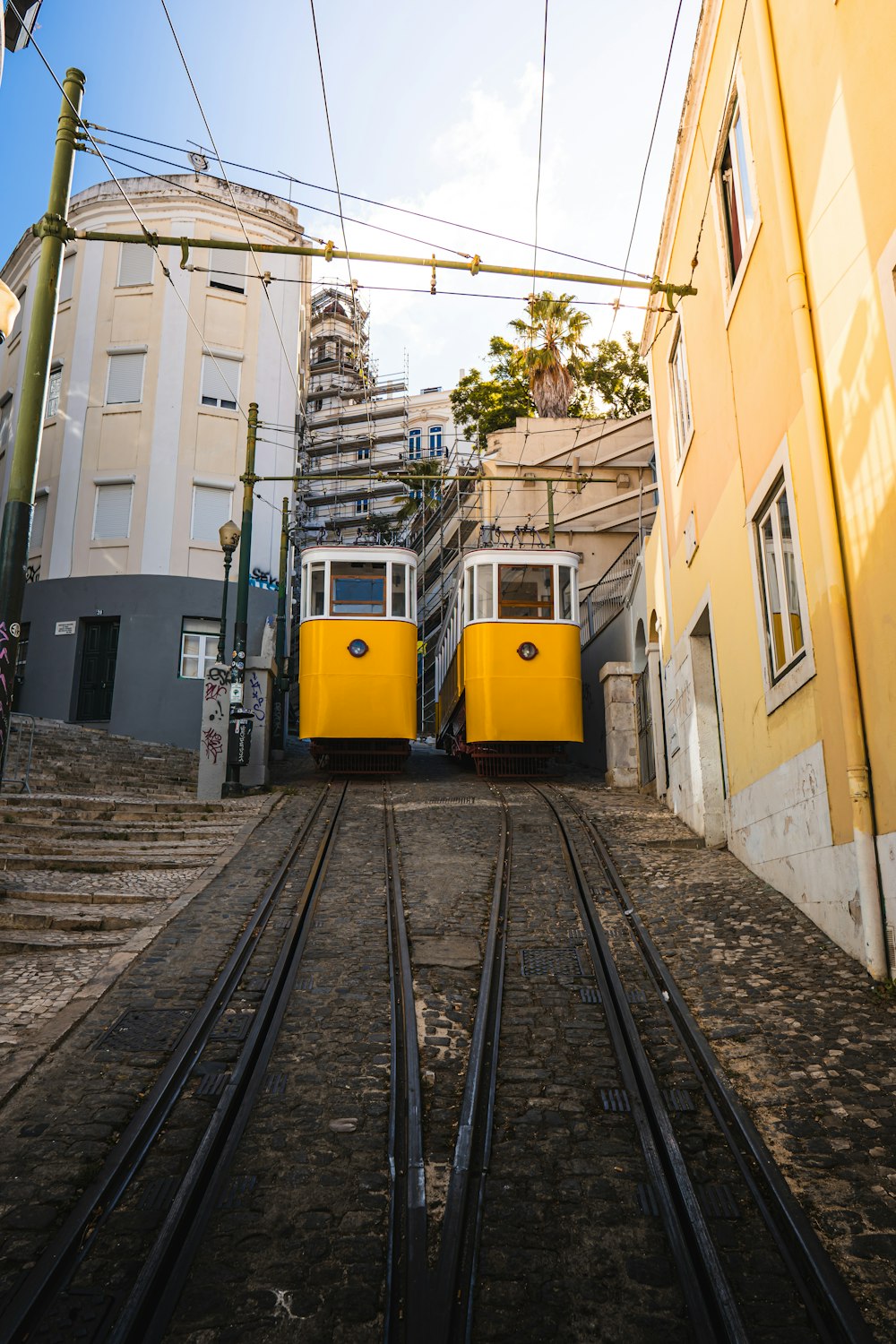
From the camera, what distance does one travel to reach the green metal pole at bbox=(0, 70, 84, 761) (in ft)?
22.5

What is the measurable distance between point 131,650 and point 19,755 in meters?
7.07

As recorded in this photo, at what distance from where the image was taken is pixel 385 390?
182 ft

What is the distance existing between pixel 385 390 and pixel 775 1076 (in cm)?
5506

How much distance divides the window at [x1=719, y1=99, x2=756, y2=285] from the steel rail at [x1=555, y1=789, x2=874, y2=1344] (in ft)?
19.0

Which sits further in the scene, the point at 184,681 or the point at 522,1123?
the point at 184,681

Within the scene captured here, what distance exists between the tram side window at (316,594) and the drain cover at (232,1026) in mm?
10460

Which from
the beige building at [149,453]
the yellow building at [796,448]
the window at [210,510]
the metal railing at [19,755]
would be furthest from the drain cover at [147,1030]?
the window at [210,510]

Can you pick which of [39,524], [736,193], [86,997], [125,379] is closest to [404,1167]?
[86,997]

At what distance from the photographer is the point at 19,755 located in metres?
13.4

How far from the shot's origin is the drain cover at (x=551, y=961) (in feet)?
17.9

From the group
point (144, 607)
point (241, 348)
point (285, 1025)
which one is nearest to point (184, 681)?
point (144, 607)

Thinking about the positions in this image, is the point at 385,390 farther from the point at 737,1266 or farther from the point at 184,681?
the point at 737,1266

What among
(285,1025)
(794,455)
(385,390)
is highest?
(385,390)

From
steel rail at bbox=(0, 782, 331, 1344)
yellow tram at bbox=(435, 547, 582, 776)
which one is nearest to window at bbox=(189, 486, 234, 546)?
yellow tram at bbox=(435, 547, 582, 776)
